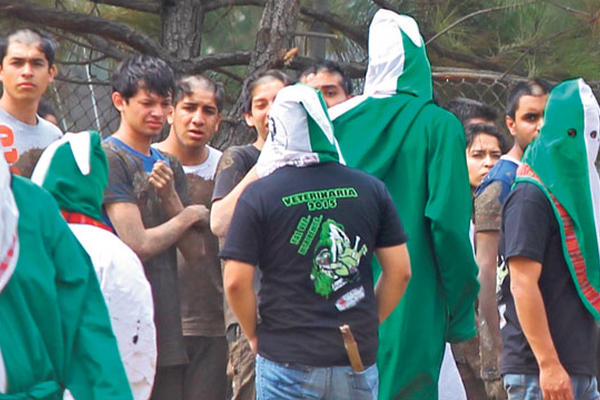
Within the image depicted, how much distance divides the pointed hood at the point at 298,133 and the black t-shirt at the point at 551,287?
0.72 meters

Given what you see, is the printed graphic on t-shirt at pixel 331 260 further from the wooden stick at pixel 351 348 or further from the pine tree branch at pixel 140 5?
the pine tree branch at pixel 140 5

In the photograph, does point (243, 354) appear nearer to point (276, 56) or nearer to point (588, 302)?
point (588, 302)

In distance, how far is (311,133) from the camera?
4570 millimetres

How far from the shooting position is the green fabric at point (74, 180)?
12.9 ft

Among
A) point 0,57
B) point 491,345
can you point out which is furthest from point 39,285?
point 491,345

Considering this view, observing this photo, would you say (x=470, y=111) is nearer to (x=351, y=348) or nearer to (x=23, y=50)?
(x=23, y=50)

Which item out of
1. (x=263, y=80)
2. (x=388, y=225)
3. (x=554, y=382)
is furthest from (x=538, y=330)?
(x=263, y=80)

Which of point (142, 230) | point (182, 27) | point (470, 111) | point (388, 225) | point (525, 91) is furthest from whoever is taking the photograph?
point (182, 27)

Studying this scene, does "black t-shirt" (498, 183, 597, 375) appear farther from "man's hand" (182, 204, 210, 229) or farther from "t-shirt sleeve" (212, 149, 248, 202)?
"man's hand" (182, 204, 210, 229)

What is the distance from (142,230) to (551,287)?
5.35 ft

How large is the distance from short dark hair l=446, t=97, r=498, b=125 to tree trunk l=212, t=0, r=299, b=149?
38.8 inches

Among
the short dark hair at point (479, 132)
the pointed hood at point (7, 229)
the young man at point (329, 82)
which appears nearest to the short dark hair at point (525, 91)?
the short dark hair at point (479, 132)

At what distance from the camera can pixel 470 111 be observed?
7383 millimetres

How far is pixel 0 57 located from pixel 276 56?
185 cm
